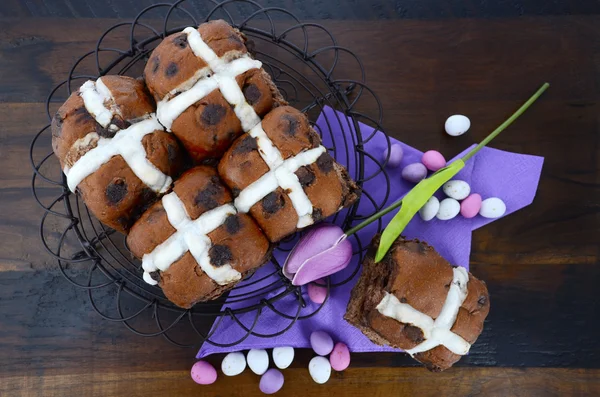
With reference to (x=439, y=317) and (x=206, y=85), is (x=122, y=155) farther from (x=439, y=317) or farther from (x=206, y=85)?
(x=439, y=317)

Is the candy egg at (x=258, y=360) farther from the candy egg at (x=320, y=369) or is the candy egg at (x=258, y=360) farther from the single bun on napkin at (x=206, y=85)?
the single bun on napkin at (x=206, y=85)

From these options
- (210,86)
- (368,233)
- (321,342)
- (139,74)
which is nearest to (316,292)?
(321,342)

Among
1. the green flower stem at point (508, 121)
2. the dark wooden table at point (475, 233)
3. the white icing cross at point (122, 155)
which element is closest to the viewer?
the white icing cross at point (122, 155)

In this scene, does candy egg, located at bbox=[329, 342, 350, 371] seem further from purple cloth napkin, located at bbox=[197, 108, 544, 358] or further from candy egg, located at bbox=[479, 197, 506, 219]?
candy egg, located at bbox=[479, 197, 506, 219]

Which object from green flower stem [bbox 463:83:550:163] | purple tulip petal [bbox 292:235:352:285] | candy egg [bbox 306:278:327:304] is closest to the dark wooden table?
green flower stem [bbox 463:83:550:163]

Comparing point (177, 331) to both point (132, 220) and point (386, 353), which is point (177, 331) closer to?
point (132, 220)

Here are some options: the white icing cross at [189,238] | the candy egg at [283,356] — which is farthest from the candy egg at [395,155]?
the candy egg at [283,356]
